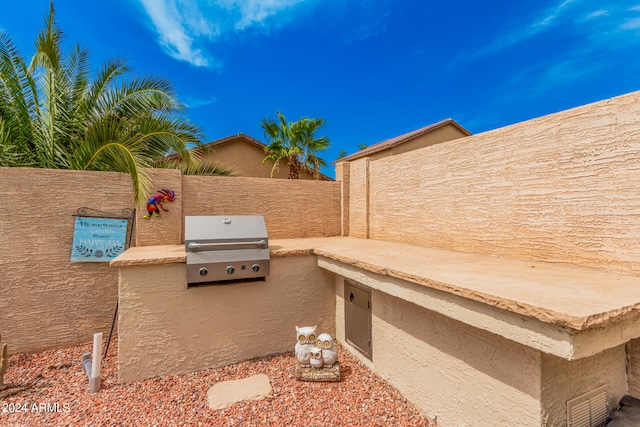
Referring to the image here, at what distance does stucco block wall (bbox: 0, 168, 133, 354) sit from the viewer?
14.5ft

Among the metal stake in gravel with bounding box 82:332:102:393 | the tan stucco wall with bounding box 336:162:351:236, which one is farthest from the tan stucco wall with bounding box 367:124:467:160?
the metal stake in gravel with bounding box 82:332:102:393

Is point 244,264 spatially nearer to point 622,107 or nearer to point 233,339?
point 233,339

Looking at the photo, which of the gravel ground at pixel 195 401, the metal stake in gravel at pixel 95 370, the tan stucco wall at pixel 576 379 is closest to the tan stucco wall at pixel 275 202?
the metal stake in gravel at pixel 95 370

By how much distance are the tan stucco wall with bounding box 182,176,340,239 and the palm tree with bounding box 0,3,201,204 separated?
3.36 feet

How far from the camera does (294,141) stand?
1270 cm

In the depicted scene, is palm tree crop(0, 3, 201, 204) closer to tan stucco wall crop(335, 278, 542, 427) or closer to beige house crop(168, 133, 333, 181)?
tan stucco wall crop(335, 278, 542, 427)

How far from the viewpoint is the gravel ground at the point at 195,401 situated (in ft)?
9.89

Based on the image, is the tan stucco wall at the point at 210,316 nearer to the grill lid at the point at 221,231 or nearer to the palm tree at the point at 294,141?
the grill lid at the point at 221,231

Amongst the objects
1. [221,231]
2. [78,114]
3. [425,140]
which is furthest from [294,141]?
[221,231]

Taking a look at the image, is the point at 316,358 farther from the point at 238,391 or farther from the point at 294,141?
the point at 294,141

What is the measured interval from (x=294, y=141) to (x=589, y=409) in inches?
465

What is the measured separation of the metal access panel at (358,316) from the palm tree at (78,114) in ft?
13.4

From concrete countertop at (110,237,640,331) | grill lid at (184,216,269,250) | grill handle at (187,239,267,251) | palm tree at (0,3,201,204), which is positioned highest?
palm tree at (0,3,201,204)

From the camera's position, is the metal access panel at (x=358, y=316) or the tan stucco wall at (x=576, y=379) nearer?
the tan stucco wall at (x=576, y=379)
